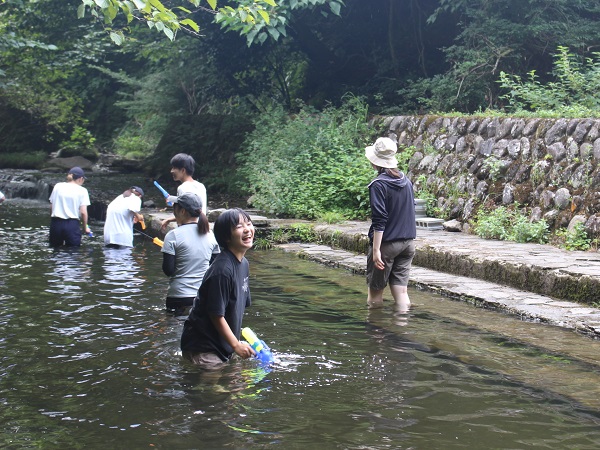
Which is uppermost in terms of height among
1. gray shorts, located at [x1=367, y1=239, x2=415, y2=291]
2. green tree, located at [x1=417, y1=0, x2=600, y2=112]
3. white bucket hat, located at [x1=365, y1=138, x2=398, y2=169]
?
green tree, located at [x1=417, y1=0, x2=600, y2=112]

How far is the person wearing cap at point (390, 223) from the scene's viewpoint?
7715mm

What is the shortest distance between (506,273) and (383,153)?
101 inches

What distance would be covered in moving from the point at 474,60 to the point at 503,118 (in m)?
3.78

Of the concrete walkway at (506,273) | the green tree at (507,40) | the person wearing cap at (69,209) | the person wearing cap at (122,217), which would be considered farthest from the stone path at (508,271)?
the green tree at (507,40)

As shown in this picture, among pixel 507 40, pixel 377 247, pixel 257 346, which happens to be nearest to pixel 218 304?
pixel 257 346

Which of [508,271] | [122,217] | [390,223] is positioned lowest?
[508,271]

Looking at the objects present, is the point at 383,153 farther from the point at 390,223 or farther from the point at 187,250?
the point at 187,250

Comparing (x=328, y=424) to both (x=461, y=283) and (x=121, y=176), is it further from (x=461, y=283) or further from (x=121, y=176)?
(x=121, y=176)

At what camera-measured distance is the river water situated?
480 centimetres

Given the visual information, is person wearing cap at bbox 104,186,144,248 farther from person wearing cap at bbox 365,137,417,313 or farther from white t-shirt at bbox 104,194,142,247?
person wearing cap at bbox 365,137,417,313

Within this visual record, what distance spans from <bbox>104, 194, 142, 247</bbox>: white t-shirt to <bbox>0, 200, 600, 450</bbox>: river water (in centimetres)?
335

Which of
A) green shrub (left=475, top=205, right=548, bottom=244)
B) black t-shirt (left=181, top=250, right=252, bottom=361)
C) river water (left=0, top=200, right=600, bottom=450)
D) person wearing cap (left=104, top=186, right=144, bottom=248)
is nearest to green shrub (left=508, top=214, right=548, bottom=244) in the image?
green shrub (left=475, top=205, right=548, bottom=244)

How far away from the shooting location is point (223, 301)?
17.5ft

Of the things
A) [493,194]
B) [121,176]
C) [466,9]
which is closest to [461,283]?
[493,194]
